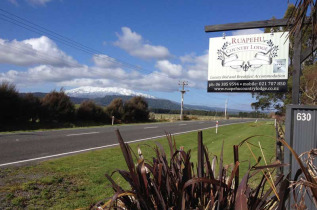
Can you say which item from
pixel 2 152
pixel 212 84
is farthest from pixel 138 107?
pixel 212 84

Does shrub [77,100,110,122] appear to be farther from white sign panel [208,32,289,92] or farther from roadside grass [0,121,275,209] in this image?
white sign panel [208,32,289,92]

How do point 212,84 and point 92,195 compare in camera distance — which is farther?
point 212,84

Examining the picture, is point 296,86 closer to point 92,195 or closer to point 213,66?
point 213,66

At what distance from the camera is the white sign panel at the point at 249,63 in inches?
203

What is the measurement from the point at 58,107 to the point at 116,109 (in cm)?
982

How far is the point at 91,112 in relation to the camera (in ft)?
105

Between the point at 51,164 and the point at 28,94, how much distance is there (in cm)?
2011

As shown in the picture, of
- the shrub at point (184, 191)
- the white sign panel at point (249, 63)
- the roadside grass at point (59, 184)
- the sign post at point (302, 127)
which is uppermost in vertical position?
the white sign panel at point (249, 63)

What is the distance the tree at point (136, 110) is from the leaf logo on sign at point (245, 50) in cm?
3265

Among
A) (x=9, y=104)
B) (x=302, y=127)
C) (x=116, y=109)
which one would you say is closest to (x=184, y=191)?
(x=302, y=127)

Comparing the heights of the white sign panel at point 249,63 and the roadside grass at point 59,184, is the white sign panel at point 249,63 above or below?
above

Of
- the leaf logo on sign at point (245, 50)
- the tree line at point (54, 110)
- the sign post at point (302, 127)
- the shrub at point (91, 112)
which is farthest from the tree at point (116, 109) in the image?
the sign post at point (302, 127)

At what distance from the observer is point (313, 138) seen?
290 centimetres

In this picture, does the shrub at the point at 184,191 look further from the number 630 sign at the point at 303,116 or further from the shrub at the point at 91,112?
the shrub at the point at 91,112
